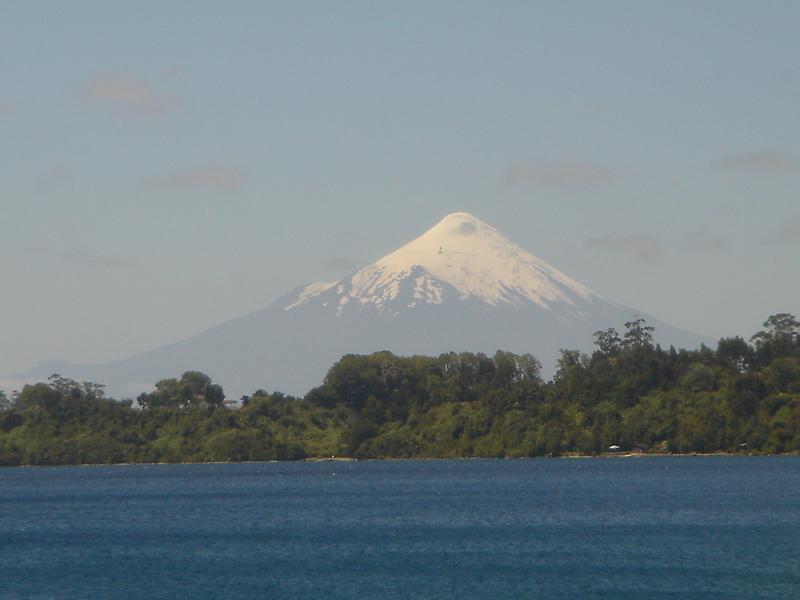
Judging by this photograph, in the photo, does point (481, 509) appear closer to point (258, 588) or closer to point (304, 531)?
point (304, 531)

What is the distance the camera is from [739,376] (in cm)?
19738

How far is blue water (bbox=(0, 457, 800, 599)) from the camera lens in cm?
7019

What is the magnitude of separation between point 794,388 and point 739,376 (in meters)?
7.67

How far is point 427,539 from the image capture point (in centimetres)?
9231

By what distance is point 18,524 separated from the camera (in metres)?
119

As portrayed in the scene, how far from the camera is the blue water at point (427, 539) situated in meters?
70.2

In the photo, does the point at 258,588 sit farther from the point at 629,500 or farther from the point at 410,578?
the point at 629,500

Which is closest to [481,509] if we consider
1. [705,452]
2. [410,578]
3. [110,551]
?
[110,551]

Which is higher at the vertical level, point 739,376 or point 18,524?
point 739,376

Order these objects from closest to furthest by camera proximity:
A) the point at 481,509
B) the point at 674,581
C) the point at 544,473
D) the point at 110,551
Result: the point at 674,581, the point at 110,551, the point at 481,509, the point at 544,473

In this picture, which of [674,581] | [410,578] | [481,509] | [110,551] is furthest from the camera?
[481,509]

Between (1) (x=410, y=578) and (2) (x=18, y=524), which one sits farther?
(2) (x=18, y=524)

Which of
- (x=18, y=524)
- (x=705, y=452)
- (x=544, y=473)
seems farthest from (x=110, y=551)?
(x=705, y=452)

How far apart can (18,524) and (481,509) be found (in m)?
37.4
